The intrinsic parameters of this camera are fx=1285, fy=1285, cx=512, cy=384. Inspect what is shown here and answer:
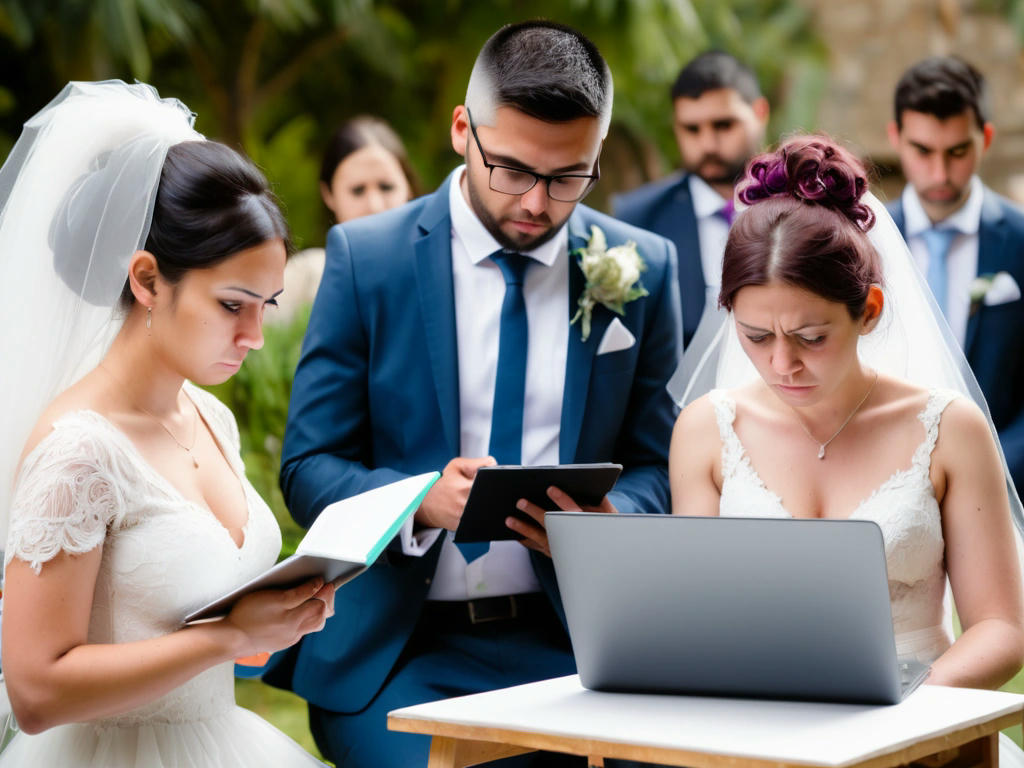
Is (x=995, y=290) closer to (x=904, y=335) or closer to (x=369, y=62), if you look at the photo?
(x=904, y=335)

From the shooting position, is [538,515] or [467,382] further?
[467,382]

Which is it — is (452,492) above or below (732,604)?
above

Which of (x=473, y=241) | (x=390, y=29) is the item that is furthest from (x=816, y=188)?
(x=390, y=29)

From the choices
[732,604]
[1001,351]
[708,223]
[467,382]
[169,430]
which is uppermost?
[708,223]

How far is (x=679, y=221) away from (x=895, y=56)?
1182 cm

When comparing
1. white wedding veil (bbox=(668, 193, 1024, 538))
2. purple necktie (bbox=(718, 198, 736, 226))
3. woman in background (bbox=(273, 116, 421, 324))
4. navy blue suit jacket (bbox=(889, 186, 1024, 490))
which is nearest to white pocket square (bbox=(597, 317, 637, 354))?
white wedding veil (bbox=(668, 193, 1024, 538))

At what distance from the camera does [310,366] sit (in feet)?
10.2

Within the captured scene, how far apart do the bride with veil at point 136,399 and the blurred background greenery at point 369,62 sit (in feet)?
8.93

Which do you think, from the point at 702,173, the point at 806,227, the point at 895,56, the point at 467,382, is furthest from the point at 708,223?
the point at 895,56

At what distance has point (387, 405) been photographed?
3.09 m

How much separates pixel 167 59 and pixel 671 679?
36.0ft

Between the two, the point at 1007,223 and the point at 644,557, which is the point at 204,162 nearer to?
the point at 644,557

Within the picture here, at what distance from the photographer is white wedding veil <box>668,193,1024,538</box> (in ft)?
9.67

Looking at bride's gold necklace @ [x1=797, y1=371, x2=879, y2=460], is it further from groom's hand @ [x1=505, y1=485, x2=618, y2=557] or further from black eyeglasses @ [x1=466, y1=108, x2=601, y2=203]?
black eyeglasses @ [x1=466, y1=108, x2=601, y2=203]
